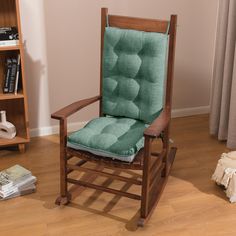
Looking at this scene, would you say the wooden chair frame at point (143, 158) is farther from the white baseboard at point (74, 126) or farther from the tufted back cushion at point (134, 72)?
the white baseboard at point (74, 126)

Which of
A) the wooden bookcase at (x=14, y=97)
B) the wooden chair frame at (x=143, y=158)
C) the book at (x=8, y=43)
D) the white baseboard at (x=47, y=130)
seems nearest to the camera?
the wooden chair frame at (x=143, y=158)

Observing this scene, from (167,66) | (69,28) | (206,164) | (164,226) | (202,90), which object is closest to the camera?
(164,226)

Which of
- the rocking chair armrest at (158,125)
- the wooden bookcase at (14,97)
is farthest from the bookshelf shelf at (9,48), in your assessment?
the rocking chair armrest at (158,125)

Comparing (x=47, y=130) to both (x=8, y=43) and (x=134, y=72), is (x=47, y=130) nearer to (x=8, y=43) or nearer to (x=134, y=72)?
(x=8, y=43)

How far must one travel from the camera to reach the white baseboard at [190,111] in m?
3.74

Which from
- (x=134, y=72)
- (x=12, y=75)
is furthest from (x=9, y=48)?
(x=134, y=72)

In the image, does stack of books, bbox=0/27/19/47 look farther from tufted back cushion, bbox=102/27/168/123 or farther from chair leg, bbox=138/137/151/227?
chair leg, bbox=138/137/151/227

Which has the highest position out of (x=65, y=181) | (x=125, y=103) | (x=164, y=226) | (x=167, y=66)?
(x=167, y=66)

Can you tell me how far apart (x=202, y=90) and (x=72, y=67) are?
1195 mm

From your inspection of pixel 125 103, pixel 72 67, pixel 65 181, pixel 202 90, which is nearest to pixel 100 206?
pixel 65 181

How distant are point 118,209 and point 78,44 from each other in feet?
4.56

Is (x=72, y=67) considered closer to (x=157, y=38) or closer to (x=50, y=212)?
(x=157, y=38)

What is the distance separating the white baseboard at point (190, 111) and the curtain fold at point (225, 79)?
0.47 m

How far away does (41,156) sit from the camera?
Answer: 10.1ft
